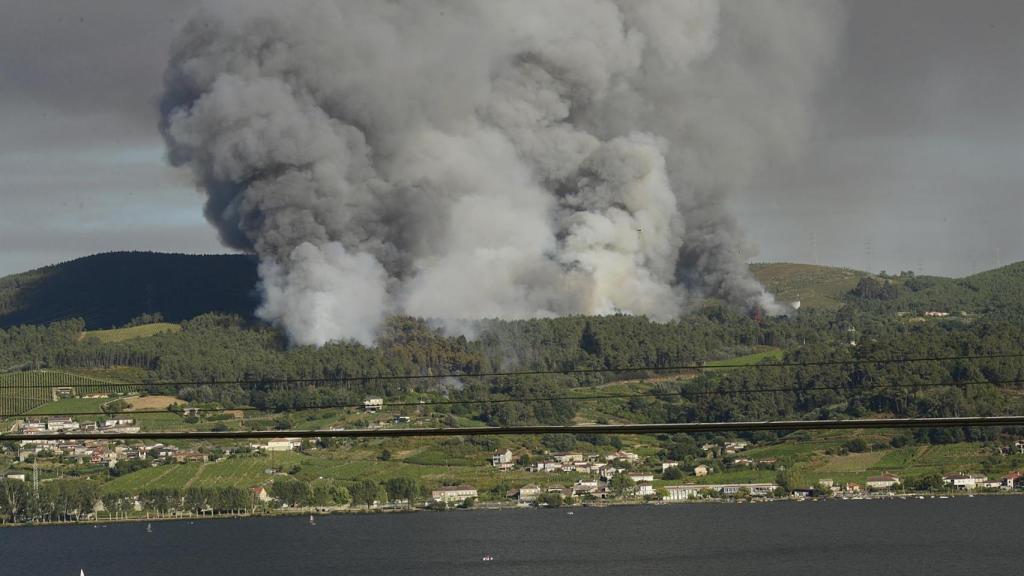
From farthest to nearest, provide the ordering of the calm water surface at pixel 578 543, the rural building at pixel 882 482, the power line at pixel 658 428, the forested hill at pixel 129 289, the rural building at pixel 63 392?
the forested hill at pixel 129 289, the rural building at pixel 63 392, the rural building at pixel 882 482, the calm water surface at pixel 578 543, the power line at pixel 658 428

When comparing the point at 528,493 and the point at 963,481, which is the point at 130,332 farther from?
the point at 963,481

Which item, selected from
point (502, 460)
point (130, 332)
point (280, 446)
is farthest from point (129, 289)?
point (502, 460)

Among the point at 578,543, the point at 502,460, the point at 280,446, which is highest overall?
the point at 280,446

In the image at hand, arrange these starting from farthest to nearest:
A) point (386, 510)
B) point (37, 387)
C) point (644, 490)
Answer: point (37, 387) < point (644, 490) < point (386, 510)

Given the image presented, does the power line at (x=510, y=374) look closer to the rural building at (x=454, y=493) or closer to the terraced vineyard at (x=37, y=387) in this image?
the terraced vineyard at (x=37, y=387)

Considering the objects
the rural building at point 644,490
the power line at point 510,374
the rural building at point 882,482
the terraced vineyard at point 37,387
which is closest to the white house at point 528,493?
the rural building at point 644,490
